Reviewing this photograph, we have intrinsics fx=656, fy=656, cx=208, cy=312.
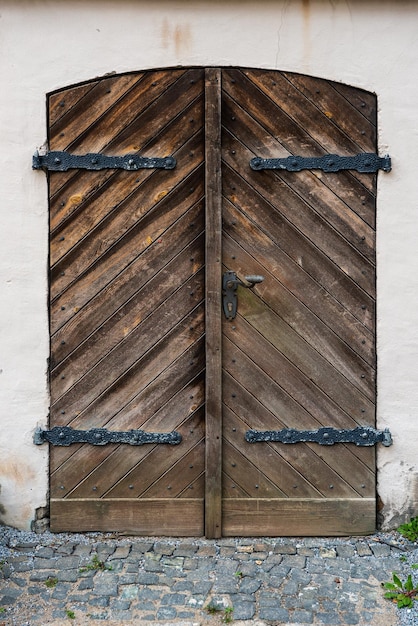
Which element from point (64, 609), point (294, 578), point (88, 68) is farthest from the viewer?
point (88, 68)

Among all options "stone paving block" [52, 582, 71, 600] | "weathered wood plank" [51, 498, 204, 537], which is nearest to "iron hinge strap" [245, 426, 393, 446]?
"weathered wood plank" [51, 498, 204, 537]

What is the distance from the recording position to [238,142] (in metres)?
3.55

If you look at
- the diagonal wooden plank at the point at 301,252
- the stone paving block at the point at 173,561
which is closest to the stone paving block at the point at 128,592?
the stone paving block at the point at 173,561

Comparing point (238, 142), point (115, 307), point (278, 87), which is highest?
point (278, 87)

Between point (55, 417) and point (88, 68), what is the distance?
1903 millimetres

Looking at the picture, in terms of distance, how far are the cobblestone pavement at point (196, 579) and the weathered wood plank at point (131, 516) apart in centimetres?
6

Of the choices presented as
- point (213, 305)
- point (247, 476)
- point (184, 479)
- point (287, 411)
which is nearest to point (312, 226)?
point (213, 305)

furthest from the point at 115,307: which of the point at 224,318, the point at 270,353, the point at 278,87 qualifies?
the point at 278,87

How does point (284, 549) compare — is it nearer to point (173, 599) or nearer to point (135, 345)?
point (173, 599)

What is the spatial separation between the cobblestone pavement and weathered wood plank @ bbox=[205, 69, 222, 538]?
0.28 m

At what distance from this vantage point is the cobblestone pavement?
2955 millimetres

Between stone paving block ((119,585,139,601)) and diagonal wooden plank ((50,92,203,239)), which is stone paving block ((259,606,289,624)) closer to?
stone paving block ((119,585,139,601))

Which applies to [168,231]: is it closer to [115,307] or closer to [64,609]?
[115,307]

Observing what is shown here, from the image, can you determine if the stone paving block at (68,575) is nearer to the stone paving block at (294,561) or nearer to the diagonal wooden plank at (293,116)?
the stone paving block at (294,561)
